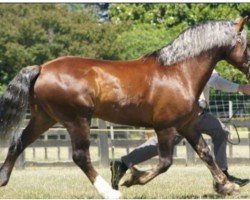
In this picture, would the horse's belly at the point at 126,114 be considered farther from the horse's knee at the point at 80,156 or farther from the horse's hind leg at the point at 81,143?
the horse's knee at the point at 80,156

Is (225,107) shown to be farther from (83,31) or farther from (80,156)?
(83,31)

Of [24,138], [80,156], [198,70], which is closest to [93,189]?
[24,138]

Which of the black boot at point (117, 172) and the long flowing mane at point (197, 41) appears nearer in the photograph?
the long flowing mane at point (197, 41)

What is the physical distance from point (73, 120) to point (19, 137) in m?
0.83

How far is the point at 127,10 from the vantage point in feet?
97.7

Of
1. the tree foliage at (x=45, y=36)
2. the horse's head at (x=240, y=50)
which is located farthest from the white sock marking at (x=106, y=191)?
the tree foliage at (x=45, y=36)

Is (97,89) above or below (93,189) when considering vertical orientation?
above

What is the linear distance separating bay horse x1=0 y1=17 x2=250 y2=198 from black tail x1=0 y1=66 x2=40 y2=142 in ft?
0.03

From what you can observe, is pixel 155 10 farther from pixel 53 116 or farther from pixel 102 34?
pixel 53 116

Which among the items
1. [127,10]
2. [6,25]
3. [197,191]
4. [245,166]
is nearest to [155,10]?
[127,10]

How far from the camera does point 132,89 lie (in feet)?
25.9

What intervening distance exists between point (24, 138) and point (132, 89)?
4.61 feet

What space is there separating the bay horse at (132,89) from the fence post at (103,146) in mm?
6267

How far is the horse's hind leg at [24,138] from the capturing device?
27.4 ft
